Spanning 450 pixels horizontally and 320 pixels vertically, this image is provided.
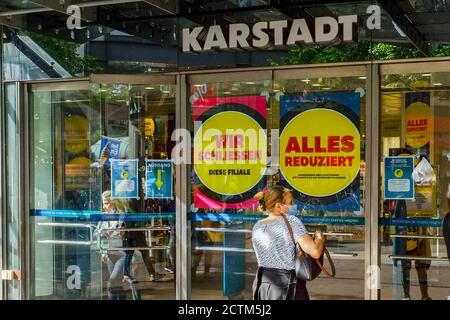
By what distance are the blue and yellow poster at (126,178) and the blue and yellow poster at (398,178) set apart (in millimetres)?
2742

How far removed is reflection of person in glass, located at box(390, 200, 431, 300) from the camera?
691 centimetres

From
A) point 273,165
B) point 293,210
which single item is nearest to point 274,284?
point 293,210

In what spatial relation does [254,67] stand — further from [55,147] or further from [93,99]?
[55,147]

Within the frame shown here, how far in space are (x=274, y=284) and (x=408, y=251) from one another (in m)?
1.74

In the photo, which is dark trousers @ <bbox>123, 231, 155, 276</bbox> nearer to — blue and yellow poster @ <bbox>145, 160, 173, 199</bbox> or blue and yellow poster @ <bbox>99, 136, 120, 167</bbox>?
blue and yellow poster @ <bbox>145, 160, 173, 199</bbox>

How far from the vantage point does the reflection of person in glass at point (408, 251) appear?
22.7 feet

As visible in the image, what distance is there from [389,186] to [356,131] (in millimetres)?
645

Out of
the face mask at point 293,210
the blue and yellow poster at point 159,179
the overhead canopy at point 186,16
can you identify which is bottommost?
the face mask at point 293,210

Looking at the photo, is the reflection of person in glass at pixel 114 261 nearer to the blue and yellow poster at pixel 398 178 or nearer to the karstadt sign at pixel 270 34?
the karstadt sign at pixel 270 34

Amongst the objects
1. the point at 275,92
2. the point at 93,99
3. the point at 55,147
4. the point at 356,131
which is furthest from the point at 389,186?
the point at 55,147

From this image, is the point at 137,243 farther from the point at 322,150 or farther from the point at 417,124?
the point at 417,124

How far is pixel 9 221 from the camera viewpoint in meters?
8.27

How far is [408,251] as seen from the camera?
6973mm

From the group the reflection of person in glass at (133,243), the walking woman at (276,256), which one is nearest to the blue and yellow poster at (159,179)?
the reflection of person in glass at (133,243)
